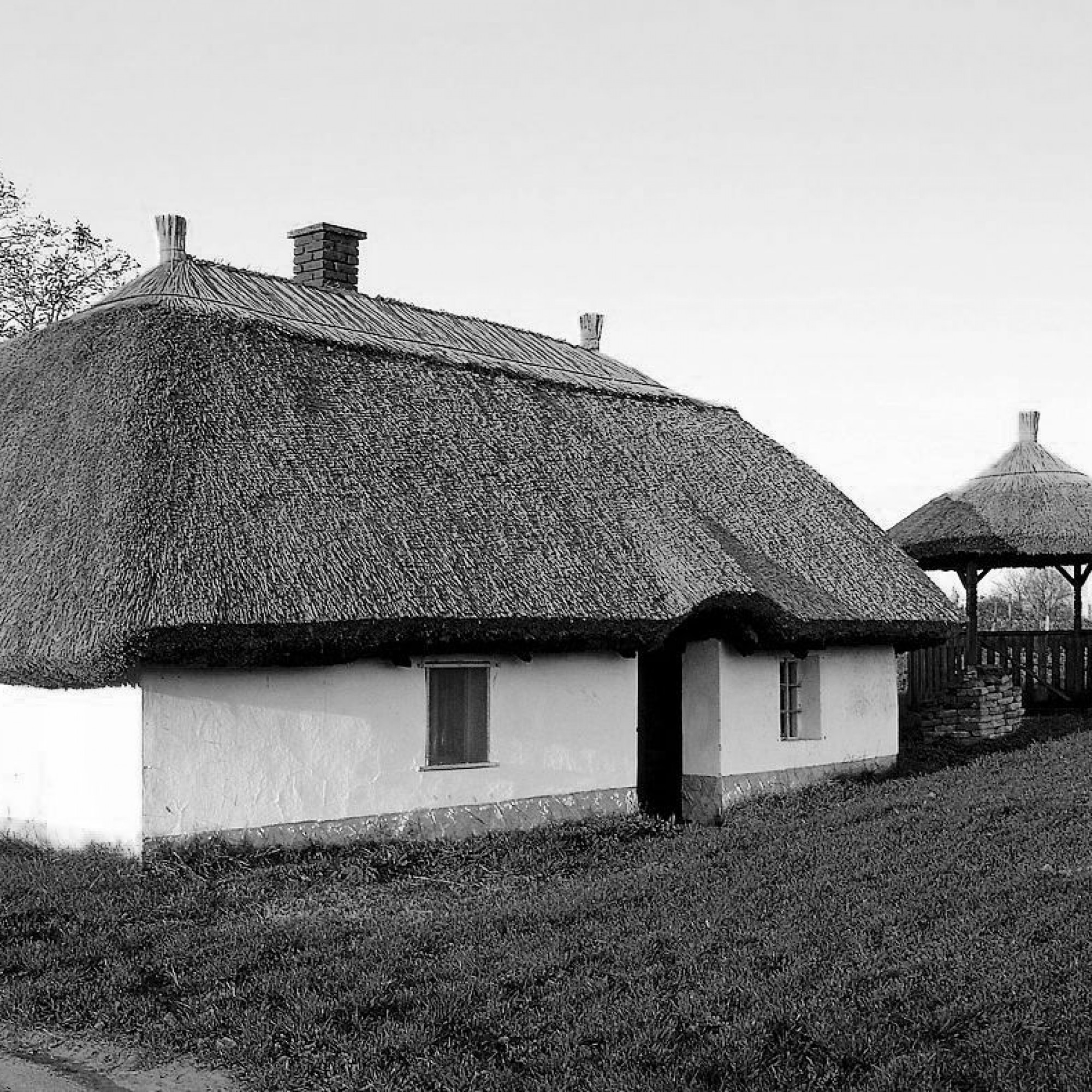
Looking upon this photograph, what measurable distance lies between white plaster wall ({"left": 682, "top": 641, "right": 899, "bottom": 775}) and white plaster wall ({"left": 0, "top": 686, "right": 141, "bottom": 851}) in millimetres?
6742

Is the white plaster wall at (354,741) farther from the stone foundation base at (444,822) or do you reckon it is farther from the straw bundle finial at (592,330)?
the straw bundle finial at (592,330)

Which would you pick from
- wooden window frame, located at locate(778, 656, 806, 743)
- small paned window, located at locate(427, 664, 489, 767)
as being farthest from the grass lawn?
wooden window frame, located at locate(778, 656, 806, 743)

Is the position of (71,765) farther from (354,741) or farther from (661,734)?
(661,734)

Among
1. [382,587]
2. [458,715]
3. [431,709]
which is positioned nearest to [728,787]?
[458,715]

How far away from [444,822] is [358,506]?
3.19 m

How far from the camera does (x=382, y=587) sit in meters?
12.4

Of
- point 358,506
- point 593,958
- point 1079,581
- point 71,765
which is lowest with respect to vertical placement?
point 593,958

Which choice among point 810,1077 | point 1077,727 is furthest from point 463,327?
point 810,1077

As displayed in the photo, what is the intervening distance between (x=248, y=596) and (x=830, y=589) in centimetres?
789

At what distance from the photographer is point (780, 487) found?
60.2 feet

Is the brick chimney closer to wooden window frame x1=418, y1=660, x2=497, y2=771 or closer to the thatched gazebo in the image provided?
wooden window frame x1=418, y1=660, x2=497, y2=771

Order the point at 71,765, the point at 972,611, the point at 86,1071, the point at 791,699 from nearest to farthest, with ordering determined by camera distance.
Result: the point at 86,1071
the point at 71,765
the point at 791,699
the point at 972,611

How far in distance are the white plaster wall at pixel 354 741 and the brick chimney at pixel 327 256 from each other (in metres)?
7.63

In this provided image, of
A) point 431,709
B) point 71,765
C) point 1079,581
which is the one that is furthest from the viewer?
point 1079,581
